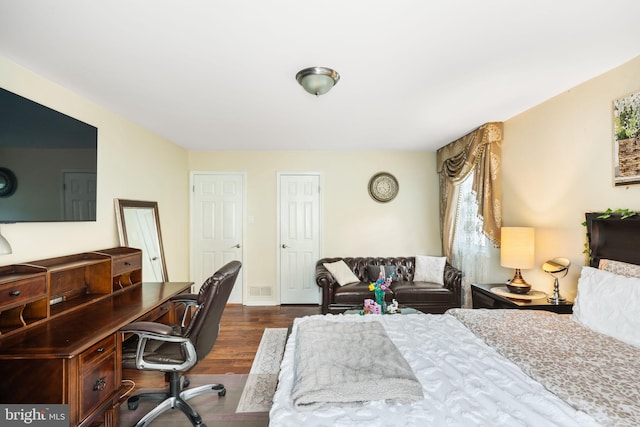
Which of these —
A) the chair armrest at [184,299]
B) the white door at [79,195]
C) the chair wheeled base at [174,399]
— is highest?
the white door at [79,195]

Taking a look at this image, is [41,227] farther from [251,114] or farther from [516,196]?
[516,196]

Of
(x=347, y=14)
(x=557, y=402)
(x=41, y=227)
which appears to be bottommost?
(x=557, y=402)

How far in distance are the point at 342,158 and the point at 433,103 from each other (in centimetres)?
214

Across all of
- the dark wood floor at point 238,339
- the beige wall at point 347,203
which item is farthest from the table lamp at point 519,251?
the dark wood floor at point 238,339

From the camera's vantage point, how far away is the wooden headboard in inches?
78.4

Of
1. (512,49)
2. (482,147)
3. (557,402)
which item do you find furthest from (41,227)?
(482,147)

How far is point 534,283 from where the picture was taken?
9.64 ft

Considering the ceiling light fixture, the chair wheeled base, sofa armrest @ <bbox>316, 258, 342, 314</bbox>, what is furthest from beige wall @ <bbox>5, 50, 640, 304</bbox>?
the ceiling light fixture

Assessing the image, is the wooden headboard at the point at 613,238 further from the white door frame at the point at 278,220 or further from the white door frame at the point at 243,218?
the white door frame at the point at 243,218

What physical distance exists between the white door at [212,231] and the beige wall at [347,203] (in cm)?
18

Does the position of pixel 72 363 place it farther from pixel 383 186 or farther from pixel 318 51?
pixel 383 186

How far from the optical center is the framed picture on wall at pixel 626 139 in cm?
198

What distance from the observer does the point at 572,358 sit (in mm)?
1497

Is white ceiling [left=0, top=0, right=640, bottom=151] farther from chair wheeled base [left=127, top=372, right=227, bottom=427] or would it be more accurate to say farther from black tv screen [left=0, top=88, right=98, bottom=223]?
chair wheeled base [left=127, top=372, right=227, bottom=427]
